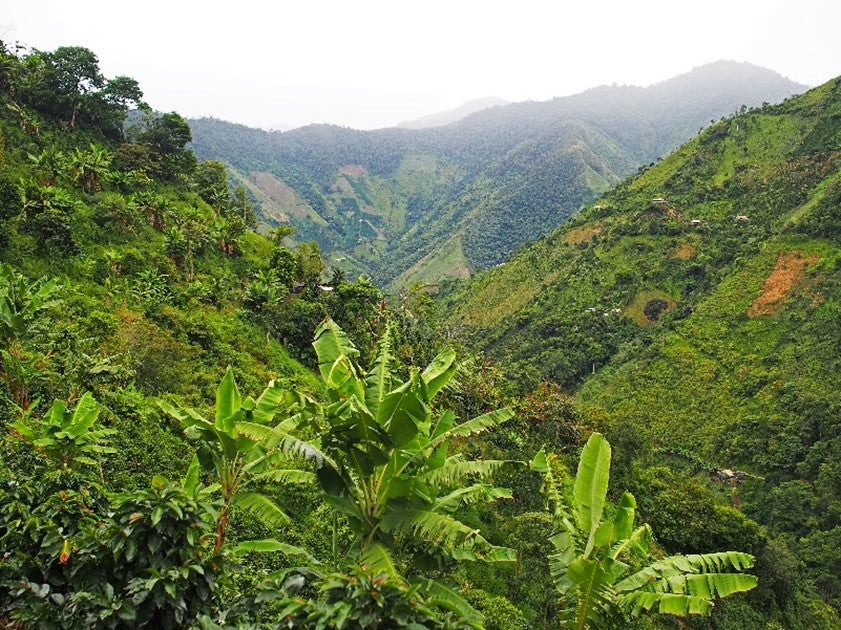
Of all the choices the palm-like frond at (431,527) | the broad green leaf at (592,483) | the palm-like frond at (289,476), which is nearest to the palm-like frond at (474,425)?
the palm-like frond at (431,527)

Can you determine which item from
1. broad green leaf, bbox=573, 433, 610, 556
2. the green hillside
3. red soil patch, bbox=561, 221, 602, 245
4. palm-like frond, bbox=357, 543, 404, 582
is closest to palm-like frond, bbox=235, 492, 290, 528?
palm-like frond, bbox=357, 543, 404, 582

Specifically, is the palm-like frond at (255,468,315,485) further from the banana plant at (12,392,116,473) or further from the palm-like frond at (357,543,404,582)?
the banana plant at (12,392,116,473)

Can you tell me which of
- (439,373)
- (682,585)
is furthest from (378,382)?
(682,585)

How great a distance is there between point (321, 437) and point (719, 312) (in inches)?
2296

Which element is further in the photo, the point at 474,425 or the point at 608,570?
the point at 474,425

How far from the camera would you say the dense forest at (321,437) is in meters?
4.52

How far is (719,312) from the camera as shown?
180ft

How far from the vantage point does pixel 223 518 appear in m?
8.38

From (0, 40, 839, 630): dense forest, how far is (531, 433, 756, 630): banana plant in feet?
0.16


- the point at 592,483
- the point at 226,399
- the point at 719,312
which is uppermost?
the point at 226,399

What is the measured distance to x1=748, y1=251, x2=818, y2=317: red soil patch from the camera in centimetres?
5232

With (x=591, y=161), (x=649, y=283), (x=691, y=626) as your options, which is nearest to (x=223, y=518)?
(x=691, y=626)

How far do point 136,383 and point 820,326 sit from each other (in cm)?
5515

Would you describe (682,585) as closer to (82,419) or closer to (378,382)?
(378,382)
